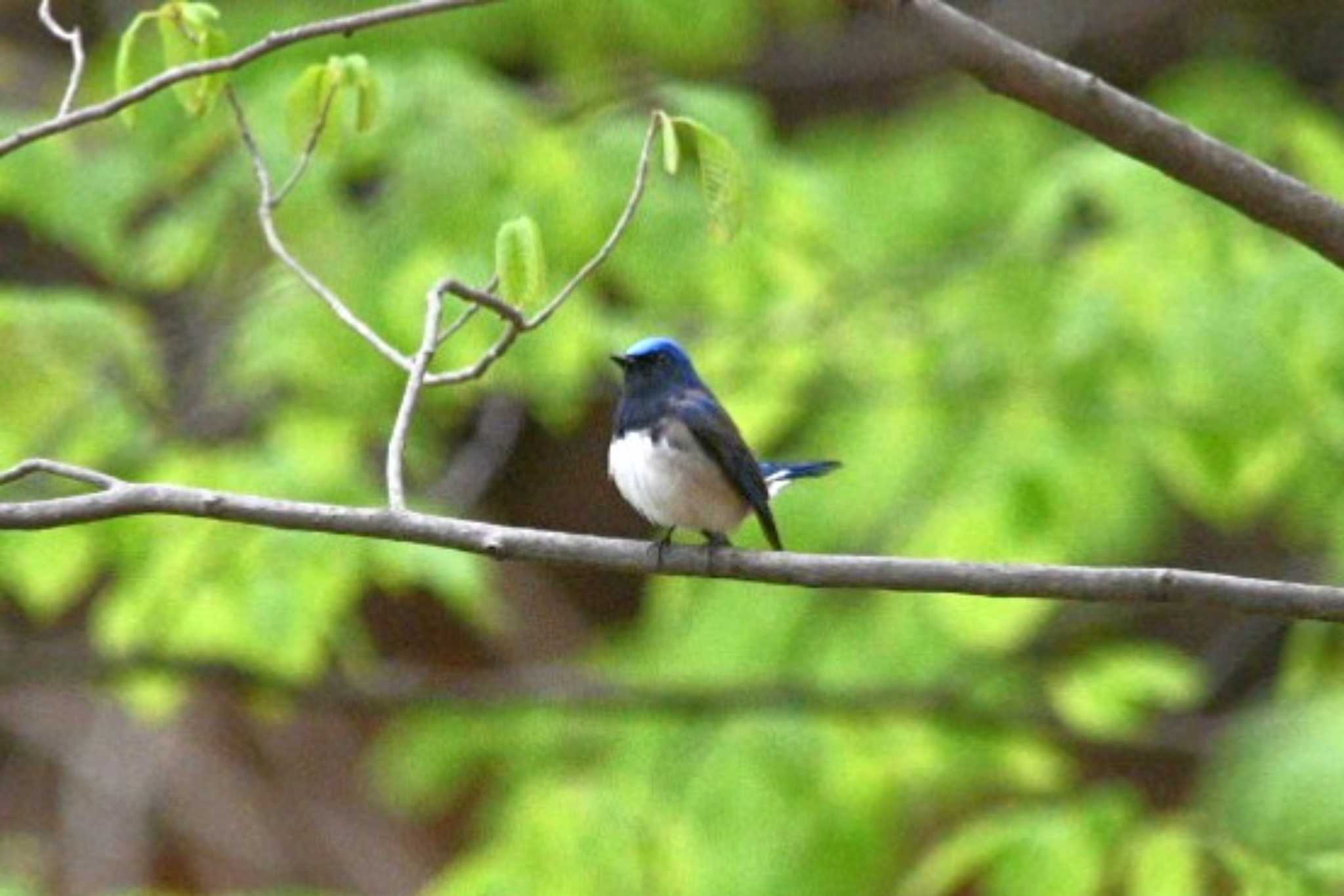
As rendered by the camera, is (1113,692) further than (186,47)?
Yes

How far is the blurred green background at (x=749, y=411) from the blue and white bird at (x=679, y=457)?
2.91ft

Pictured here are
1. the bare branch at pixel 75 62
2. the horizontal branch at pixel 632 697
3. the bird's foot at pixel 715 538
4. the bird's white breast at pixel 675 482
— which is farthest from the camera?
the horizontal branch at pixel 632 697

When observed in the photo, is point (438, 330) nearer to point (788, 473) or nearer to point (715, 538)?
point (715, 538)

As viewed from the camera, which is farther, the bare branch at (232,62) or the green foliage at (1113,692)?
the green foliage at (1113,692)

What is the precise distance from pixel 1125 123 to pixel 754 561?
71cm

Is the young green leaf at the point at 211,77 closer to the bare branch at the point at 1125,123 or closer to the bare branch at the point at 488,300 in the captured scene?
the bare branch at the point at 488,300

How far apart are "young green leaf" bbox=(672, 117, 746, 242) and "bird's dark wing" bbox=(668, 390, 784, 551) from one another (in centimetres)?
69

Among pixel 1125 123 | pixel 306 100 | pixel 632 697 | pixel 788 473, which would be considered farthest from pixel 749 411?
pixel 1125 123

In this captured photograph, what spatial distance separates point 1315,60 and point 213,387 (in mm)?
4255

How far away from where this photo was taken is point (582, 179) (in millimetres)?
4668

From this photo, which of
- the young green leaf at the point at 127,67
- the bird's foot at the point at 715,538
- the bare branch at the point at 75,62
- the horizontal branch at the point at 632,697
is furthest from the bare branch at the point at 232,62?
the horizontal branch at the point at 632,697

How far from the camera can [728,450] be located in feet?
11.5

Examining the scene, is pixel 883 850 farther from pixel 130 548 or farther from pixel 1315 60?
pixel 1315 60

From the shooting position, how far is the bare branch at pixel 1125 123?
2693mm
